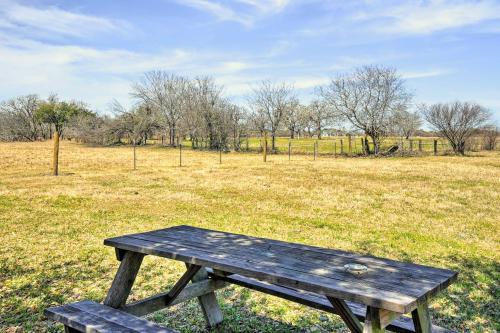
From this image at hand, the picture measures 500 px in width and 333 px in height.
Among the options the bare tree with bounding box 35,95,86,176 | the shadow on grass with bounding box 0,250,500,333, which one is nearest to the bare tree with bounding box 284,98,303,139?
the bare tree with bounding box 35,95,86,176

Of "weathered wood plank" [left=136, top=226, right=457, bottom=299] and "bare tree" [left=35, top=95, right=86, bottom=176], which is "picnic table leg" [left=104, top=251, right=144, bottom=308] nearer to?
"weathered wood plank" [left=136, top=226, right=457, bottom=299]

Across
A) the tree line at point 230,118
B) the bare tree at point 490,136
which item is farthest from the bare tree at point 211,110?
the bare tree at point 490,136

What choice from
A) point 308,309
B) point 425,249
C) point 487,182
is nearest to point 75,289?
point 308,309

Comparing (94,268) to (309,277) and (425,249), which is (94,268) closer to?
(309,277)

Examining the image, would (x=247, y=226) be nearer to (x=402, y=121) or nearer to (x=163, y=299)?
(x=163, y=299)

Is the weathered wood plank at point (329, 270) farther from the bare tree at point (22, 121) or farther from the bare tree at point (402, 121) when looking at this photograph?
the bare tree at point (22, 121)

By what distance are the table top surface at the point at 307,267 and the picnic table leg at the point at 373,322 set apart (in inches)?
4.9

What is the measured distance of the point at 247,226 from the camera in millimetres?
8805

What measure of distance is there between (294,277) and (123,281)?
5.63ft

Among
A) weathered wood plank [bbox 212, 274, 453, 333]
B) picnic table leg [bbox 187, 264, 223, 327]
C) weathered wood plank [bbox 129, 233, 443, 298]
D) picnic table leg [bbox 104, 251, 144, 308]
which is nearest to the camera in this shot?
weathered wood plank [bbox 129, 233, 443, 298]

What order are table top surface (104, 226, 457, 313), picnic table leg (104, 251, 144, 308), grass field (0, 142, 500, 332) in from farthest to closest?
1. grass field (0, 142, 500, 332)
2. picnic table leg (104, 251, 144, 308)
3. table top surface (104, 226, 457, 313)

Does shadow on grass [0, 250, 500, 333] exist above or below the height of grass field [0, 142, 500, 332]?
below

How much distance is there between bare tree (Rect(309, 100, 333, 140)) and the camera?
40.2 m

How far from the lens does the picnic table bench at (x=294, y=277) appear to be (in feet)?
7.76
